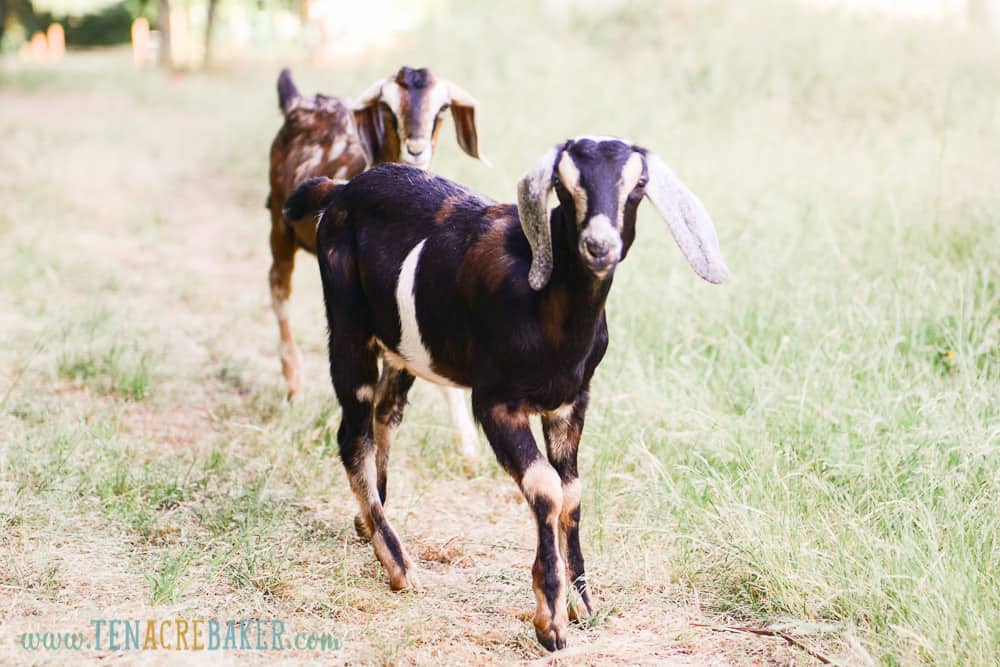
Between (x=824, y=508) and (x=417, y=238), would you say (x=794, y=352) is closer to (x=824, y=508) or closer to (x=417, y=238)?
(x=824, y=508)

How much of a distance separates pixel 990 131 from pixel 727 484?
5.80 metres

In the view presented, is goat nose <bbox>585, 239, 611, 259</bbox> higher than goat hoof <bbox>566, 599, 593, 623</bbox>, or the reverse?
goat nose <bbox>585, 239, 611, 259</bbox>

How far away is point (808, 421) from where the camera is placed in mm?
4535

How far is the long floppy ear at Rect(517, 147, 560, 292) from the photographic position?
3.20 meters

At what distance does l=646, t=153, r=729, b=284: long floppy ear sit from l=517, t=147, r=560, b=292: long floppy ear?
0.31 metres

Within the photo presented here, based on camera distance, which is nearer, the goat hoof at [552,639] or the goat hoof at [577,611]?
the goat hoof at [552,639]

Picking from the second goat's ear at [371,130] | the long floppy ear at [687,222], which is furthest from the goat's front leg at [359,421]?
the second goat's ear at [371,130]

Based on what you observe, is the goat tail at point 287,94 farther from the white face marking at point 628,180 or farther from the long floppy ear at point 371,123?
the white face marking at point 628,180

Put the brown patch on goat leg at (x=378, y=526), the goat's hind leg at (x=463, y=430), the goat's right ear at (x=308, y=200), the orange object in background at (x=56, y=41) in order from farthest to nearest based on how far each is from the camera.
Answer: the orange object in background at (x=56, y=41) < the goat's hind leg at (x=463, y=430) < the goat's right ear at (x=308, y=200) < the brown patch on goat leg at (x=378, y=526)

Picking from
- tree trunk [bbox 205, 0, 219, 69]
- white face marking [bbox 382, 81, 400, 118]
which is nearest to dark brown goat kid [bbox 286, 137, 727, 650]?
white face marking [bbox 382, 81, 400, 118]

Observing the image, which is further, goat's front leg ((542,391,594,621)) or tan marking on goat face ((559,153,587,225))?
goat's front leg ((542,391,594,621))

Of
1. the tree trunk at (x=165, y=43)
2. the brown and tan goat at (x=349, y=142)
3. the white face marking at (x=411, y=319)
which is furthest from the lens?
the tree trunk at (x=165, y=43)

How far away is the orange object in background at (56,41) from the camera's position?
32.6 metres

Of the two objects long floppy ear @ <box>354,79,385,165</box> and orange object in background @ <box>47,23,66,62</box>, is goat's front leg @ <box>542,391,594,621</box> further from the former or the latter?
orange object in background @ <box>47,23,66,62</box>
